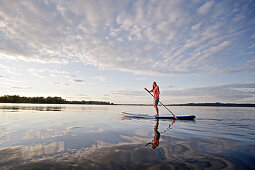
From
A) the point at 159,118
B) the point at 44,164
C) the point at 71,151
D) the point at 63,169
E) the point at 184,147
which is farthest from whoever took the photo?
the point at 159,118

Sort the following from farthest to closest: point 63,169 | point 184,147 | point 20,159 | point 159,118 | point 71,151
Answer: point 159,118, point 184,147, point 71,151, point 20,159, point 63,169

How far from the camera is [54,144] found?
167 inches

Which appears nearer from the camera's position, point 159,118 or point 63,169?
point 63,169

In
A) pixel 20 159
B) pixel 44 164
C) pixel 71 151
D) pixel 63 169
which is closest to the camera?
pixel 63 169

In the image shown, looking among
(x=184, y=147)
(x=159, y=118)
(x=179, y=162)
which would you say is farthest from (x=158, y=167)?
(x=159, y=118)

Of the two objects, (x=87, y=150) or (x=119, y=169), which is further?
(x=87, y=150)

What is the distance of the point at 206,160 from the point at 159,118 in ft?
33.6

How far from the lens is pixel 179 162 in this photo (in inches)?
117

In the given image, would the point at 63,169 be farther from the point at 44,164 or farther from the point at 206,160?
the point at 206,160

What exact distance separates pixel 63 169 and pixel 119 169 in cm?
113

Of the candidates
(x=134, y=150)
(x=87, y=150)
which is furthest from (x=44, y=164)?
(x=134, y=150)

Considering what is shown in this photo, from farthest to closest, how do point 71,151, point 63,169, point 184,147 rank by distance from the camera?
1. point 184,147
2. point 71,151
3. point 63,169

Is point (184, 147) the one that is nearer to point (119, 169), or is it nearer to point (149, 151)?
point (149, 151)

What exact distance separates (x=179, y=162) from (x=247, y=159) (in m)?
1.75
